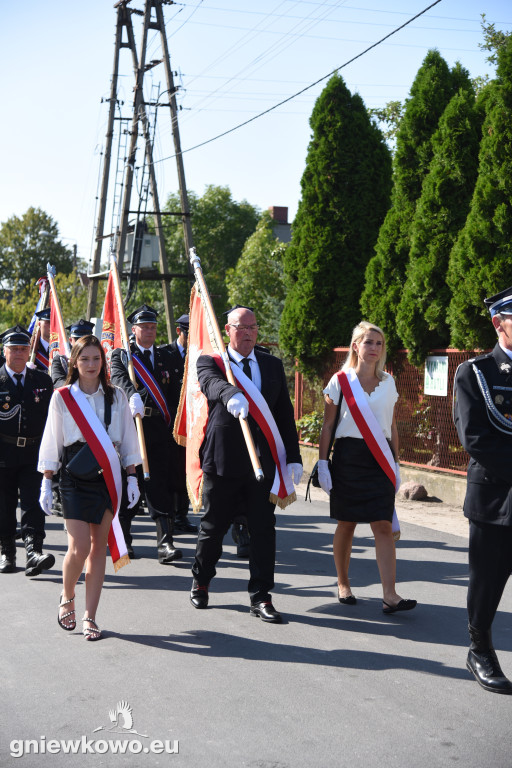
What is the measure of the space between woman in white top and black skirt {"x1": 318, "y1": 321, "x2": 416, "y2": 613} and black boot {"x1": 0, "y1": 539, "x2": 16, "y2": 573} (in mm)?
2835

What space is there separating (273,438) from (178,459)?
2840 millimetres

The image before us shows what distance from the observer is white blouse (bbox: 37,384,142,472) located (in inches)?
213

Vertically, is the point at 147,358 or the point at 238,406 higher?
the point at 147,358

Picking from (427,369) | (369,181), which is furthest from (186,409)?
(369,181)

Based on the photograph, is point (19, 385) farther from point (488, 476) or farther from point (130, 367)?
point (488, 476)

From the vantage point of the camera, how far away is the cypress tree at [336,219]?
15.0m

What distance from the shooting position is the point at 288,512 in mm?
10430

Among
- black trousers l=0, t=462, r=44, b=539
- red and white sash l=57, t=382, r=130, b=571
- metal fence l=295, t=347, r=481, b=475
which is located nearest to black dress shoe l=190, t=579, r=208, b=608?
red and white sash l=57, t=382, r=130, b=571

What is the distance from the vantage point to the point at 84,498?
5.33m

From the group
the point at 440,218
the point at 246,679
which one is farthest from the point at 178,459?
the point at 440,218

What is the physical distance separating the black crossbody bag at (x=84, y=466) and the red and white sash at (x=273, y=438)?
1.09m

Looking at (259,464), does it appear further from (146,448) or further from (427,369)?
(427,369)

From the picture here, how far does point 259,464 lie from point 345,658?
1331 millimetres

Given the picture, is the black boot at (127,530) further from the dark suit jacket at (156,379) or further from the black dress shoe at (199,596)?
the black dress shoe at (199,596)
